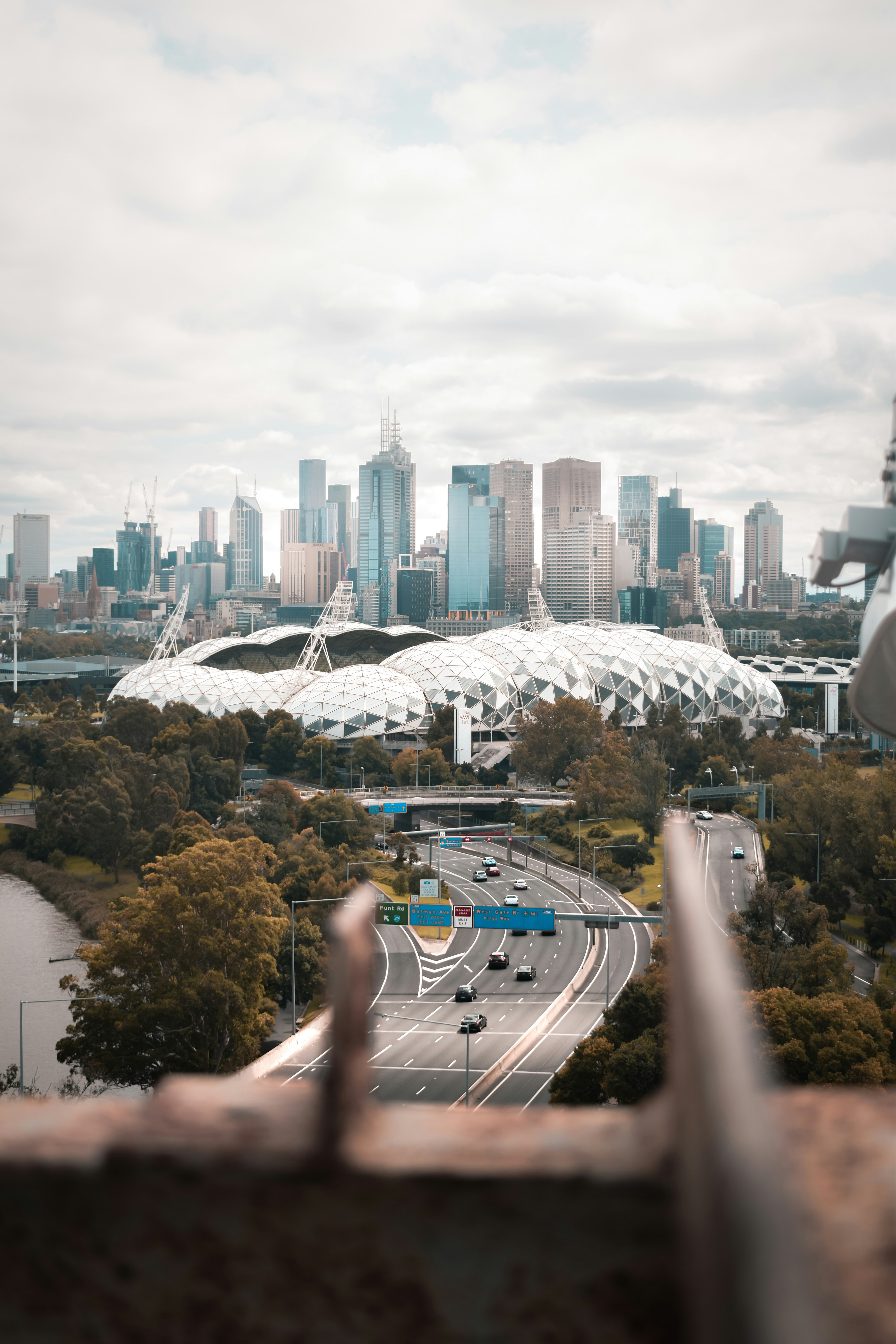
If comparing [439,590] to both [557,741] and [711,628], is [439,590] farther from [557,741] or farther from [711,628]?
[557,741]

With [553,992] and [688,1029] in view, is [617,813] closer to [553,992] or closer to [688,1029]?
[553,992]

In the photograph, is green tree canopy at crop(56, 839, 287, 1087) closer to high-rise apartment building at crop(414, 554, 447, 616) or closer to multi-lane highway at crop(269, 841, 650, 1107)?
multi-lane highway at crop(269, 841, 650, 1107)

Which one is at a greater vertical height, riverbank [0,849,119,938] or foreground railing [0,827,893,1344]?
foreground railing [0,827,893,1344]

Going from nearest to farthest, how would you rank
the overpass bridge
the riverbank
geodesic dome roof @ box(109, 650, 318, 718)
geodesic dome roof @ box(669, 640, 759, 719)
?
the riverbank, the overpass bridge, geodesic dome roof @ box(109, 650, 318, 718), geodesic dome roof @ box(669, 640, 759, 719)

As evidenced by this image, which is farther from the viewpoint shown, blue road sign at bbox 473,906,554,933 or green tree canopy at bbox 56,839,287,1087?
blue road sign at bbox 473,906,554,933

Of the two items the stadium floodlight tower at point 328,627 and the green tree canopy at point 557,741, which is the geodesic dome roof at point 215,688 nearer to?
the stadium floodlight tower at point 328,627

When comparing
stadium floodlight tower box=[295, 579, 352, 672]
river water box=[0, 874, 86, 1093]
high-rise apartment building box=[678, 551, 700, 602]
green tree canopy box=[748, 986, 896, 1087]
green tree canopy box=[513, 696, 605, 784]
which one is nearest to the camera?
green tree canopy box=[748, 986, 896, 1087]

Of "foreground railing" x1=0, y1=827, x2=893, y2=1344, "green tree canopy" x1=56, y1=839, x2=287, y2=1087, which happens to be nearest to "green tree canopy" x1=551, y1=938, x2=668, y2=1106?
"green tree canopy" x1=56, y1=839, x2=287, y2=1087

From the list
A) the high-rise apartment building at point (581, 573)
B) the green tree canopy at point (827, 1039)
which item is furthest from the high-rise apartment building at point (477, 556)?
the green tree canopy at point (827, 1039)
